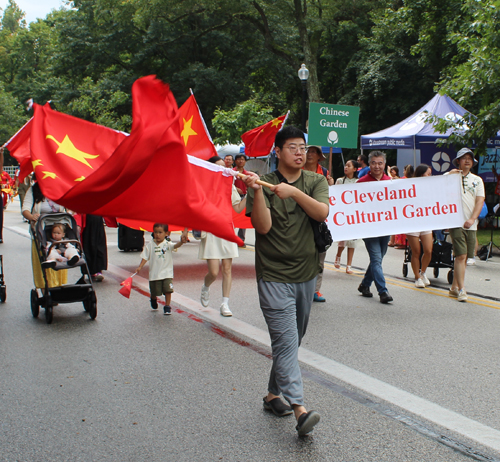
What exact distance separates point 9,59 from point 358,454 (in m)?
87.4

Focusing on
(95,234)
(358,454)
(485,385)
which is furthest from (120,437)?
(95,234)

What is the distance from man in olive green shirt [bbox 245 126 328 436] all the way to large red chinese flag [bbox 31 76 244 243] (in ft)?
1.21

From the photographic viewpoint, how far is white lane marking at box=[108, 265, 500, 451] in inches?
161

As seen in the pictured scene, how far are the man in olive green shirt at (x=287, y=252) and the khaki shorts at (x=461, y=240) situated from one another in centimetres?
502

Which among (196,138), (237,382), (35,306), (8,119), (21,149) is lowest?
(237,382)

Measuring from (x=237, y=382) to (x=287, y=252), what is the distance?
1.44m

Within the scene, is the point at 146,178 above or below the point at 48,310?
above

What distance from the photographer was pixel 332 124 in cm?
1305

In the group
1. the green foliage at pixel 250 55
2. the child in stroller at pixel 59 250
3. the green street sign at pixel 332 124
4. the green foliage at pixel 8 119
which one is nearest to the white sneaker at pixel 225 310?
the child in stroller at pixel 59 250

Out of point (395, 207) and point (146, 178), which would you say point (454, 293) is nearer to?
point (395, 207)

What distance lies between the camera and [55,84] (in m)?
44.3

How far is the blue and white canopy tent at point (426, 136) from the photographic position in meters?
16.7

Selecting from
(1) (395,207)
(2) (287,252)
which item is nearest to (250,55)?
(1) (395,207)

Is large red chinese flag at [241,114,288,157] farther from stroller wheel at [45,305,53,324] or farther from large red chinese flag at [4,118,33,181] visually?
stroller wheel at [45,305,53,324]
